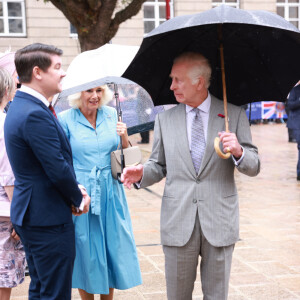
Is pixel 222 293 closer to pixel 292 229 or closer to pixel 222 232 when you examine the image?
pixel 222 232

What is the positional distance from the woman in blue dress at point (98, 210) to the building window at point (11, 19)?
67.6 feet

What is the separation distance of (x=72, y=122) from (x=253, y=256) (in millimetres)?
2512

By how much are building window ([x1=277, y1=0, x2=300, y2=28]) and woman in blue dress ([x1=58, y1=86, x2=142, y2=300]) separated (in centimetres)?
2468

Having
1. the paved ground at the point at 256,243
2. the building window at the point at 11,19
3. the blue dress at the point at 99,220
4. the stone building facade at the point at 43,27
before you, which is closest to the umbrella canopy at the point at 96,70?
the blue dress at the point at 99,220

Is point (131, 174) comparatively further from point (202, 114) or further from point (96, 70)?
point (96, 70)

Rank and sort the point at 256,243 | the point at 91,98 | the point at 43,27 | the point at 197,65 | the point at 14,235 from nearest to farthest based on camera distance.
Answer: the point at 197,65 < the point at 14,235 < the point at 91,98 < the point at 256,243 < the point at 43,27

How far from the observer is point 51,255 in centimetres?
313

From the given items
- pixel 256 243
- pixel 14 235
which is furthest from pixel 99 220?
pixel 256 243

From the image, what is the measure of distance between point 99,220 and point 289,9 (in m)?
25.4

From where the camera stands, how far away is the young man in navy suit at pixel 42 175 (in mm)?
3035

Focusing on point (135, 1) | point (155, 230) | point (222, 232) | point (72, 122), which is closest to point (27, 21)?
point (135, 1)

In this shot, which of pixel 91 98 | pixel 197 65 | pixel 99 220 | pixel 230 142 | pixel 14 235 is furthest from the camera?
Answer: pixel 91 98

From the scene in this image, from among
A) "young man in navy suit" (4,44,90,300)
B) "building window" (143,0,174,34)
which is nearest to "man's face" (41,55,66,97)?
"young man in navy suit" (4,44,90,300)

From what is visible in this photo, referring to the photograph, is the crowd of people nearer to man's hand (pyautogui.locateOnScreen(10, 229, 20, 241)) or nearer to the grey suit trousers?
the grey suit trousers
